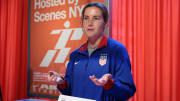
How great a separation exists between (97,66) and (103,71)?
0.17ft

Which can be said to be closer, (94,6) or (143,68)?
(94,6)

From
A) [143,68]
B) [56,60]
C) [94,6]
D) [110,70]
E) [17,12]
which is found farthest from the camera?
[17,12]

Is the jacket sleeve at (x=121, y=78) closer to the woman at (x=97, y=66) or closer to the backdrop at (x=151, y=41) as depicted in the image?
the woman at (x=97, y=66)

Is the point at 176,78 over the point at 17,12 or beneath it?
beneath

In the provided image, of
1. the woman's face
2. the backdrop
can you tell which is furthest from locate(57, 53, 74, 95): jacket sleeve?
the backdrop

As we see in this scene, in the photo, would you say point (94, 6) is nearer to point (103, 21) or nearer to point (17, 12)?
point (103, 21)

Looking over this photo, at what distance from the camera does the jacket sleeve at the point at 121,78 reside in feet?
3.47

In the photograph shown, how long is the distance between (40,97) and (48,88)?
0.22m

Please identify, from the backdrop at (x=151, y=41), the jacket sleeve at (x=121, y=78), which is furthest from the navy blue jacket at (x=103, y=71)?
the backdrop at (x=151, y=41)

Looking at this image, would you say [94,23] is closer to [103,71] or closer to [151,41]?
[103,71]

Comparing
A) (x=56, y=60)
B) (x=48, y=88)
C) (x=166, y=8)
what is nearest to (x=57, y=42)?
(x=56, y=60)

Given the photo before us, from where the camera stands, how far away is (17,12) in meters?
3.08

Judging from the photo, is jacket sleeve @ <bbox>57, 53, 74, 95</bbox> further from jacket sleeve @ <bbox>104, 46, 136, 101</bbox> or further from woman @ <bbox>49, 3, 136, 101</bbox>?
jacket sleeve @ <bbox>104, 46, 136, 101</bbox>

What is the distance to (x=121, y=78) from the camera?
110 cm
